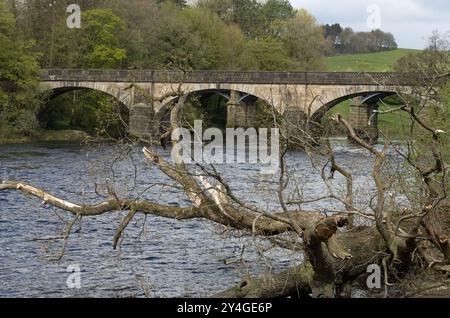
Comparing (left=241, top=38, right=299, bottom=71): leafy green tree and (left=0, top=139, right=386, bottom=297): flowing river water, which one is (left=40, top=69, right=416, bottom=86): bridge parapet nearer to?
(left=241, top=38, right=299, bottom=71): leafy green tree

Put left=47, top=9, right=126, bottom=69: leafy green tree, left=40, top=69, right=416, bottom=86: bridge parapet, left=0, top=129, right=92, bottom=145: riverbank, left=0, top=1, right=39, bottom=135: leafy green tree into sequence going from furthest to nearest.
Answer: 1. left=47, top=9, right=126, bottom=69: leafy green tree
2. left=40, top=69, right=416, bottom=86: bridge parapet
3. left=0, top=1, right=39, bottom=135: leafy green tree
4. left=0, top=129, right=92, bottom=145: riverbank

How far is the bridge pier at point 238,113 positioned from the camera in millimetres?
62281

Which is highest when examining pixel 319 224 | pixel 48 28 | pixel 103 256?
pixel 48 28

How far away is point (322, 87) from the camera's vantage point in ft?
192

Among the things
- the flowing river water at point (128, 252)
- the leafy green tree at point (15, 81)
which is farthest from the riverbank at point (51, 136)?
the flowing river water at point (128, 252)

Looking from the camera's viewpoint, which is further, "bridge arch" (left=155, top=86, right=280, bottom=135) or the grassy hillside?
the grassy hillside

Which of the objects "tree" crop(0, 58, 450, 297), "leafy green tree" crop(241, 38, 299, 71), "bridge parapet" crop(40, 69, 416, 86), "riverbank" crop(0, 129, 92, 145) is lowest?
"riverbank" crop(0, 129, 92, 145)

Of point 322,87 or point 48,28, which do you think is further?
point 48,28

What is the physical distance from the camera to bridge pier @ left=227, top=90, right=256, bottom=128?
204 feet

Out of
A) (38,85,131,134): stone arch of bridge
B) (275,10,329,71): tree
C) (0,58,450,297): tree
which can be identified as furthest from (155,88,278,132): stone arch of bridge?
(0,58,450,297): tree

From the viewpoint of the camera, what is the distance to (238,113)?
63.7 m
